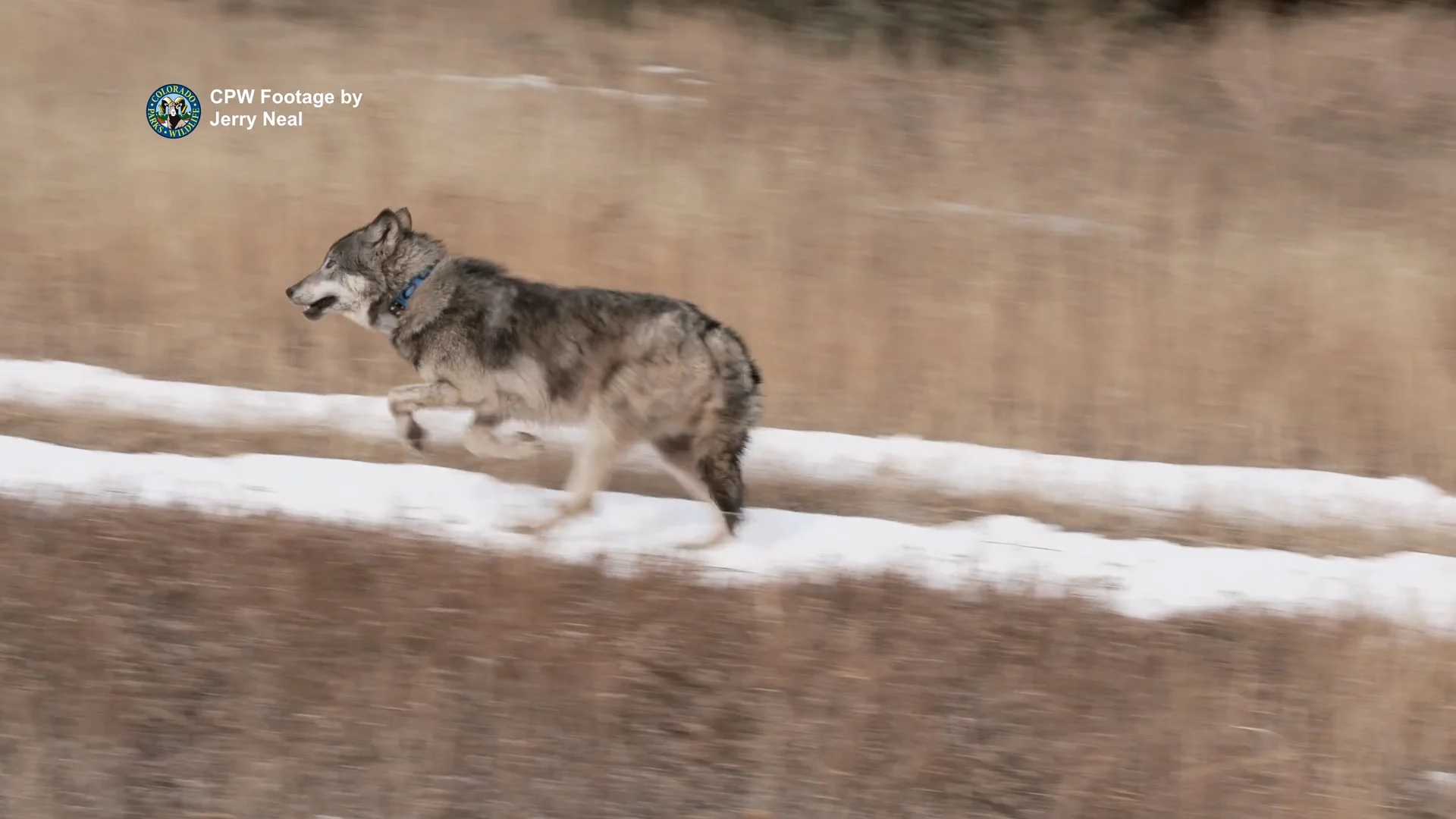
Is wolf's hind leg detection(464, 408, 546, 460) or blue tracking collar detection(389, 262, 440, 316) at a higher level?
blue tracking collar detection(389, 262, 440, 316)

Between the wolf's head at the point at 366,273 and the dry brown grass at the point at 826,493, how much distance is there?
1340 mm

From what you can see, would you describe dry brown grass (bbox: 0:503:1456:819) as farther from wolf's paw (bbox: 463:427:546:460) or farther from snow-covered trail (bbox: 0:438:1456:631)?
wolf's paw (bbox: 463:427:546:460)

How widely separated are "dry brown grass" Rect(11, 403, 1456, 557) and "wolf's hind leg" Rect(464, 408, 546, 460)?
3.34ft

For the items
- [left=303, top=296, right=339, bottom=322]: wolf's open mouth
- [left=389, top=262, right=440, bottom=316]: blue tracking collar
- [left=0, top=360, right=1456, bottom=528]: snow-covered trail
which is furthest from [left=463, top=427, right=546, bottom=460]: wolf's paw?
[left=0, top=360, right=1456, bottom=528]: snow-covered trail

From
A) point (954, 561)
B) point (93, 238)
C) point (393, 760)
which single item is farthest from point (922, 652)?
point (93, 238)

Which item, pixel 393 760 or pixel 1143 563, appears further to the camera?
pixel 1143 563

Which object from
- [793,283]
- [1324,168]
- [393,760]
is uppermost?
[1324,168]

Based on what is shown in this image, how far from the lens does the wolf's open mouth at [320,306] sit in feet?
22.0

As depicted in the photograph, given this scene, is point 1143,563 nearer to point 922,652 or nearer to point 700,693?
point 922,652

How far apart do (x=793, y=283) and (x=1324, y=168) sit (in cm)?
575

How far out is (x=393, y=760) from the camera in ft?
17.1

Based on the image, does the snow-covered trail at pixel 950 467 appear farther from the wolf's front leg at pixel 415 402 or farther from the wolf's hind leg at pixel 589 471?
the wolf's front leg at pixel 415 402

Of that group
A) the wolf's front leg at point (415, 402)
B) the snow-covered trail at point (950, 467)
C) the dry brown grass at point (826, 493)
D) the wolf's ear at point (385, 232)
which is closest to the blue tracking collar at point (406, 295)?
the wolf's ear at point (385, 232)

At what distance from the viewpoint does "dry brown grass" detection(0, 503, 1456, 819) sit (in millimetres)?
5203
